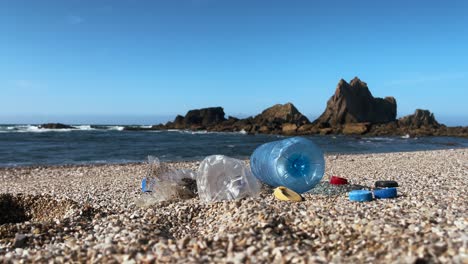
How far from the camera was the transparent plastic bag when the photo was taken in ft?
25.5

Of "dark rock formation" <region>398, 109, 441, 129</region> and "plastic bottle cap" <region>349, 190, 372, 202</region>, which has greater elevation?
"dark rock formation" <region>398, 109, 441, 129</region>

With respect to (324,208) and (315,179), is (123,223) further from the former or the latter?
(315,179)

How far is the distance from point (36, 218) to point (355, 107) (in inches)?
2909

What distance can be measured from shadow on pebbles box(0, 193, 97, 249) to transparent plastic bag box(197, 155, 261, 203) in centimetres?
221

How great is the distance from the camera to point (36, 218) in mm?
7555

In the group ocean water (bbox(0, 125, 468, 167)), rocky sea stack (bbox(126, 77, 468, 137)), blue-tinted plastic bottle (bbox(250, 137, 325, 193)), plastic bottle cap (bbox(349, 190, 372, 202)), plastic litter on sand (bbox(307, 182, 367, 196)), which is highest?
rocky sea stack (bbox(126, 77, 468, 137))

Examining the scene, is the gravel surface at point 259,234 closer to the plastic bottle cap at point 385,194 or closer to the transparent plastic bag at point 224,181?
the plastic bottle cap at point 385,194

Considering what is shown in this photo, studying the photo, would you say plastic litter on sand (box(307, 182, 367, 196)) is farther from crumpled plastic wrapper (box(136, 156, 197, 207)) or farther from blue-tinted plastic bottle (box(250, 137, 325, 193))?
crumpled plastic wrapper (box(136, 156, 197, 207))

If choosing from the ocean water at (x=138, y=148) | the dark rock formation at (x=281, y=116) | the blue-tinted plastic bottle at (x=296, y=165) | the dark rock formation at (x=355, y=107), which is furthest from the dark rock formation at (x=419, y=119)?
the blue-tinted plastic bottle at (x=296, y=165)

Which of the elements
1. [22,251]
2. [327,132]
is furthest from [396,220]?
[327,132]

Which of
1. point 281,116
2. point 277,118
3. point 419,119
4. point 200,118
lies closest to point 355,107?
point 419,119

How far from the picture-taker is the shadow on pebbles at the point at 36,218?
516cm

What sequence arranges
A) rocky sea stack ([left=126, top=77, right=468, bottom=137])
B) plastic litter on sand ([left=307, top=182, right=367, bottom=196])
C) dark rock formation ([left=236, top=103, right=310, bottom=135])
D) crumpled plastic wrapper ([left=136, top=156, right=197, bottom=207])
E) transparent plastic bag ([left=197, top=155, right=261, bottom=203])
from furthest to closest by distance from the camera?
1. dark rock formation ([left=236, top=103, right=310, bottom=135])
2. rocky sea stack ([left=126, top=77, right=468, bottom=137])
3. plastic litter on sand ([left=307, top=182, right=367, bottom=196])
4. crumpled plastic wrapper ([left=136, top=156, right=197, bottom=207])
5. transparent plastic bag ([left=197, top=155, right=261, bottom=203])

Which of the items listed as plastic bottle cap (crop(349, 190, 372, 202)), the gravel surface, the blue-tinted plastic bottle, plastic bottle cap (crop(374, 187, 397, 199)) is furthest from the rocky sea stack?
the gravel surface
